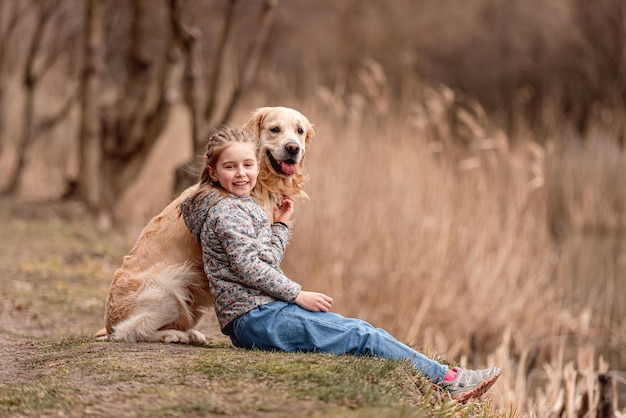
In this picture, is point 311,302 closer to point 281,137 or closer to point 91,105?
point 281,137

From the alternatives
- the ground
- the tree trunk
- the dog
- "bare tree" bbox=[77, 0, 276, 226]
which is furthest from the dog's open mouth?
the tree trunk

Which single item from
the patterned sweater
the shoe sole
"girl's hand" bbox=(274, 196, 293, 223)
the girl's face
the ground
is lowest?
the shoe sole

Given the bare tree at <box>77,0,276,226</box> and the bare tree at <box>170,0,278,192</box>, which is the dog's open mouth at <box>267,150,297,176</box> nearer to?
the bare tree at <box>170,0,278,192</box>

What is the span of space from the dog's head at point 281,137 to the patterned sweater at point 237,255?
0.71 ft

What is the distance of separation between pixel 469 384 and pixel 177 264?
134 cm

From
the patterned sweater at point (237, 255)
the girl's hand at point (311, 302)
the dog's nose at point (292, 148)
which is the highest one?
the dog's nose at point (292, 148)

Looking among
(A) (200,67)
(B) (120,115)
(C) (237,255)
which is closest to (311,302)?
(C) (237,255)

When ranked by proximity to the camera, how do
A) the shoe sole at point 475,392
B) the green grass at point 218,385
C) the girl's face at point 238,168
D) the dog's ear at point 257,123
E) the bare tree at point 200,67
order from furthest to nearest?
the bare tree at point 200,67 → the dog's ear at point 257,123 → the girl's face at point 238,168 → the shoe sole at point 475,392 → the green grass at point 218,385

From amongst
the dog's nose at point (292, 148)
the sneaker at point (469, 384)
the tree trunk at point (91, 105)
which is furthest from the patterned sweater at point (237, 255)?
the tree trunk at point (91, 105)

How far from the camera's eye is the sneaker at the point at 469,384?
11.9 ft

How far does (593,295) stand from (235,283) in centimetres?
567

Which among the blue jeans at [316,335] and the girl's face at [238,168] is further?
the girl's face at [238,168]

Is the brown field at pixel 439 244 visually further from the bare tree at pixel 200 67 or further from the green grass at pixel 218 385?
the green grass at pixel 218 385

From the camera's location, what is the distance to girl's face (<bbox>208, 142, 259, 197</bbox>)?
3.77 m
